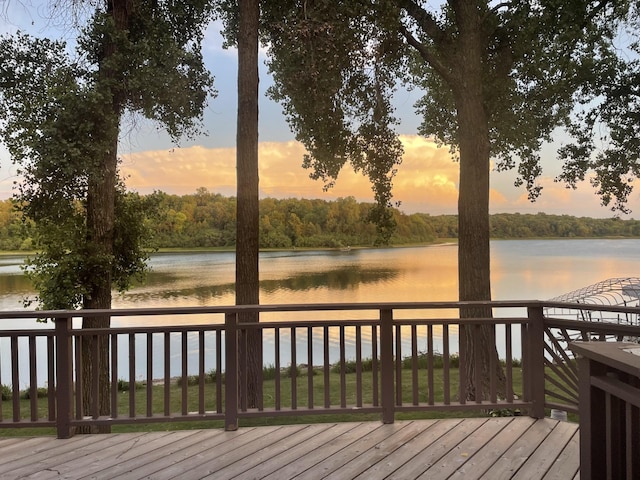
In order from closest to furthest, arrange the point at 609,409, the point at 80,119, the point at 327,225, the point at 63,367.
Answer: the point at 609,409
the point at 63,367
the point at 80,119
the point at 327,225

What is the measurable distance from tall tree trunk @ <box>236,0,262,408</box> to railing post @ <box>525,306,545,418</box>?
295cm

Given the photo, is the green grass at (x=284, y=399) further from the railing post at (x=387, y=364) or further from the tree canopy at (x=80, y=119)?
the tree canopy at (x=80, y=119)

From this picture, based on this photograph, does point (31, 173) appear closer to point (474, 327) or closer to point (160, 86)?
point (160, 86)

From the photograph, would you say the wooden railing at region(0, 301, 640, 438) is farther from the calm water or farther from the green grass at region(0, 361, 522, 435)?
the calm water

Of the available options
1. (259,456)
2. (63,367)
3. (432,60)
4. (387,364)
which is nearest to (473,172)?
(432,60)

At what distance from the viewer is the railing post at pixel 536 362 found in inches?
141

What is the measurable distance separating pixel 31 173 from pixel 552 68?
22.2 feet

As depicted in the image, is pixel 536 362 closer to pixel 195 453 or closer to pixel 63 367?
pixel 195 453

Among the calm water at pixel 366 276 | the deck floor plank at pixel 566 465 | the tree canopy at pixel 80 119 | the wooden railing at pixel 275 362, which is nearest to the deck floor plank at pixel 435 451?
the wooden railing at pixel 275 362

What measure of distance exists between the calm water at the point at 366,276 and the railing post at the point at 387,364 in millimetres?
10034

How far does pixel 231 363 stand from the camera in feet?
11.1

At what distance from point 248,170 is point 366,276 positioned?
1362 cm

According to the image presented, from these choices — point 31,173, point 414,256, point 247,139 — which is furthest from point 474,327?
point 414,256

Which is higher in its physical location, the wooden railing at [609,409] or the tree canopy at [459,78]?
the tree canopy at [459,78]
